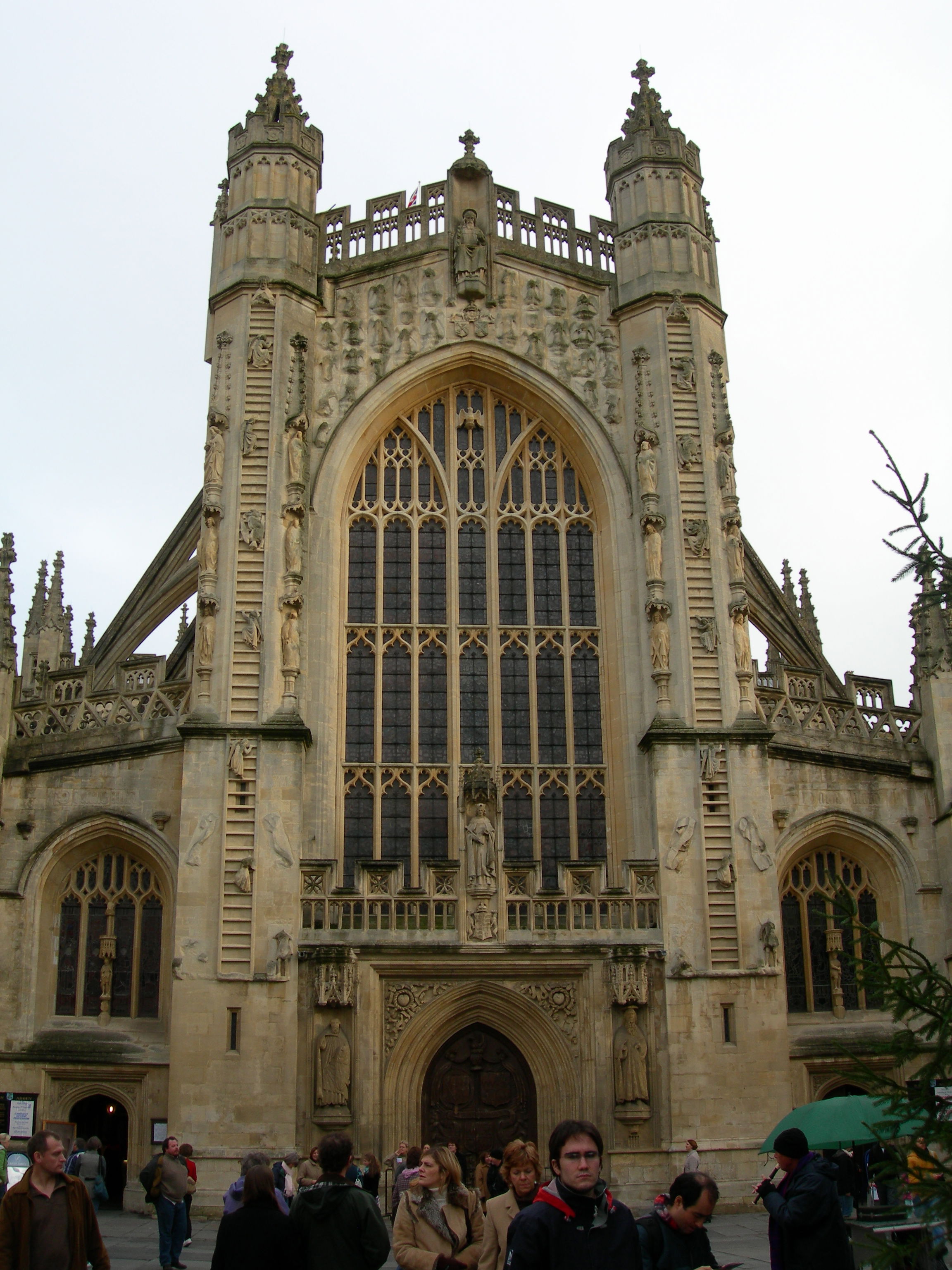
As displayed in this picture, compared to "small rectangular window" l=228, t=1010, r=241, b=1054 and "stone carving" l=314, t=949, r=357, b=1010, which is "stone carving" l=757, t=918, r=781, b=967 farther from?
"small rectangular window" l=228, t=1010, r=241, b=1054

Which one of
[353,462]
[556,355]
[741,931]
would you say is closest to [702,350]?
[556,355]

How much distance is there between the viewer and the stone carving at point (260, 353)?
21766 millimetres

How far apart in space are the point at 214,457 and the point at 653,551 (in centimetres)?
723

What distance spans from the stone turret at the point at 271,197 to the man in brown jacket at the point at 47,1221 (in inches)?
710

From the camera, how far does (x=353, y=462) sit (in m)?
22.3

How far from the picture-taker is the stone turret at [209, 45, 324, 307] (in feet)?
73.9

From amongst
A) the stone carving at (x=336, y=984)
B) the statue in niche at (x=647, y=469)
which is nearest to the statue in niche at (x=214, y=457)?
the statue in niche at (x=647, y=469)

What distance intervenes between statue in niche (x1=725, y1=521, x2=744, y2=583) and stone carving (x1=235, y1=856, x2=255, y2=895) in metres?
8.79

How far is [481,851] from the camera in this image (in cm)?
1892

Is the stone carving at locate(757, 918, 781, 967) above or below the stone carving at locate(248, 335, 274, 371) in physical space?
below

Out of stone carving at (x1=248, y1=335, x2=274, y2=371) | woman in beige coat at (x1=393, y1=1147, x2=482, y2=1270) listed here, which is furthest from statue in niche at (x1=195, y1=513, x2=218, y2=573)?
woman in beige coat at (x1=393, y1=1147, x2=482, y2=1270)

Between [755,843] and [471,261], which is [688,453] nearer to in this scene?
[471,261]

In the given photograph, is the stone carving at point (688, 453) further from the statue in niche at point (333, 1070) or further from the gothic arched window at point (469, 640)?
the statue in niche at point (333, 1070)

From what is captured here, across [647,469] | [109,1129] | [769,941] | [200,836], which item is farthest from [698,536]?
[109,1129]
